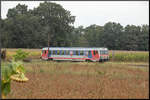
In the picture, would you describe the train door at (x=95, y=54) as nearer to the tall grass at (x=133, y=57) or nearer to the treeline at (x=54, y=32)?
the tall grass at (x=133, y=57)

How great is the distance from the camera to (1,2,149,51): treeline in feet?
169

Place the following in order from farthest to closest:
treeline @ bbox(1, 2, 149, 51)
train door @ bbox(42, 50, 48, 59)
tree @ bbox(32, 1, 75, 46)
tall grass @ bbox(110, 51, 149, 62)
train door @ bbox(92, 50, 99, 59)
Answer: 1. tree @ bbox(32, 1, 75, 46)
2. treeline @ bbox(1, 2, 149, 51)
3. tall grass @ bbox(110, 51, 149, 62)
4. train door @ bbox(42, 50, 48, 59)
5. train door @ bbox(92, 50, 99, 59)

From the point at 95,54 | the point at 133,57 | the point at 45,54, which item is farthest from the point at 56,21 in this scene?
the point at 95,54

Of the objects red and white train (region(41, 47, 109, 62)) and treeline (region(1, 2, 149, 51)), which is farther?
treeline (region(1, 2, 149, 51))

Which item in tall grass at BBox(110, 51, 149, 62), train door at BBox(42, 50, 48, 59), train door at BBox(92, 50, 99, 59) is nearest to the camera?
train door at BBox(92, 50, 99, 59)

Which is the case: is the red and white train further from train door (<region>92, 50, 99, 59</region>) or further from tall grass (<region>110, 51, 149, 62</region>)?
tall grass (<region>110, 51, 149, 62</region>)

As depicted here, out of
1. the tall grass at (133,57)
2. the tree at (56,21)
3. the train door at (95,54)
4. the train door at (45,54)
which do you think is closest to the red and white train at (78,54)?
the train door at (95,54)

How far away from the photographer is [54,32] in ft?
189

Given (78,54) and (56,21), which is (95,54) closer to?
(78,54)

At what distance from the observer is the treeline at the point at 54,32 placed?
169 ft

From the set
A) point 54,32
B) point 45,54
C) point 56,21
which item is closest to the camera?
point 45,54

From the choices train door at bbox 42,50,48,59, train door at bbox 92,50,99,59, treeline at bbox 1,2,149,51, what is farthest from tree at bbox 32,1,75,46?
train door at bbox 92,50,99,59

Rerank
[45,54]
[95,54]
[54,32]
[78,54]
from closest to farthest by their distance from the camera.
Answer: [95,54] → [78,54] → [45,54] → [54,32]

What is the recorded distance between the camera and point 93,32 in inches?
2689
